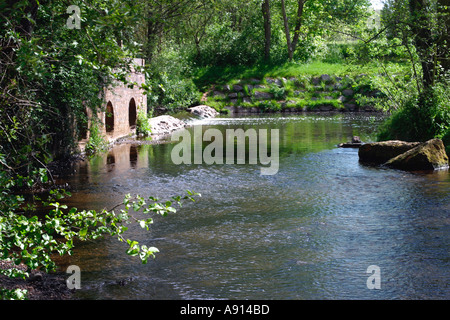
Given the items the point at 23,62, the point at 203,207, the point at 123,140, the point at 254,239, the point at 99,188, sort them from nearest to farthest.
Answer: the point at 23,62
the point at 254,239
the point at 203,207
the point at 99,188
the point at 123,140

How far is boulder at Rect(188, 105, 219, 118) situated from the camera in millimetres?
33594

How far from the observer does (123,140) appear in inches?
847

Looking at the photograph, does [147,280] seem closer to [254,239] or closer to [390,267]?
[254,239]

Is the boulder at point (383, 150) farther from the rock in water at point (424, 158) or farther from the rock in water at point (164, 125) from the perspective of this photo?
the rock in water at point (164, 125)

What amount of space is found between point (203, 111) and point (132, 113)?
431 inches

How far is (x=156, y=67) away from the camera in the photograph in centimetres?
2964

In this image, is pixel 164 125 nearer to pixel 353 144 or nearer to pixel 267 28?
pixel 353 144

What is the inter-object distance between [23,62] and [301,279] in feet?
14.3

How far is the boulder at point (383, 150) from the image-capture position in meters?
15.5

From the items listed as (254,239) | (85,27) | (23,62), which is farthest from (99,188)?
(23,62)

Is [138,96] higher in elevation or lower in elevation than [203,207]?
higher
